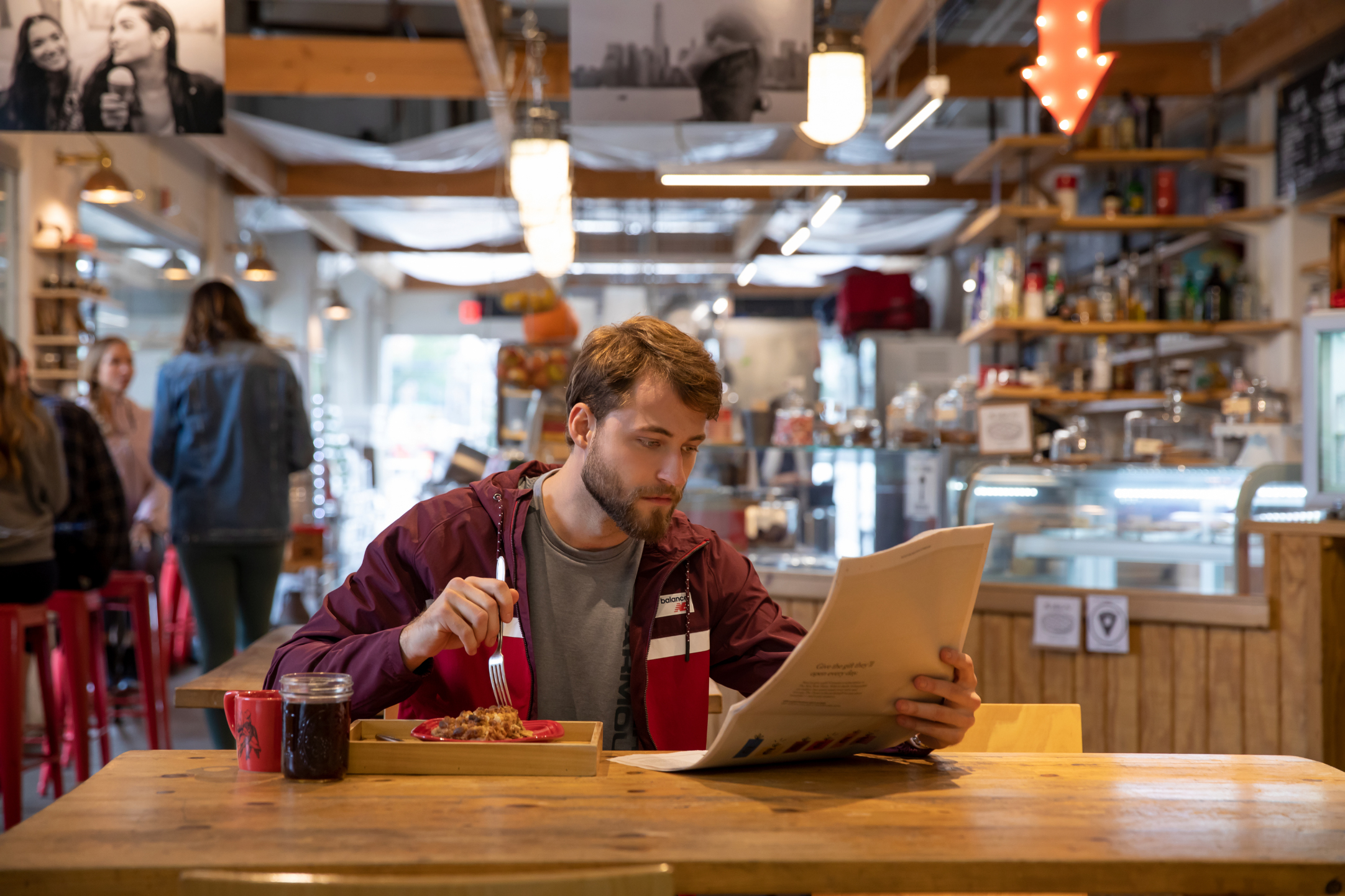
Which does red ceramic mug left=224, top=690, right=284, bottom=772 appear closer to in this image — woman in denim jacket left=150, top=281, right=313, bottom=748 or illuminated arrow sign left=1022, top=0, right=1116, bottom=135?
illuminated arrow sign left=1022, top=0, right=1116, bottom=135

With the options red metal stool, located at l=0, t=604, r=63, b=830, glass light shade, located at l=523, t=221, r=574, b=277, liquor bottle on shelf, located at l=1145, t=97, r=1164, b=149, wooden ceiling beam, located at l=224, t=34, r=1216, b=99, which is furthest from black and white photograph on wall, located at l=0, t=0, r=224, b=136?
liquor bottle on shelf, located at l=1145, t=97, r=1164, b=149

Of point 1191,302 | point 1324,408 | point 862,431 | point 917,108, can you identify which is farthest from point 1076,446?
point 1191,302

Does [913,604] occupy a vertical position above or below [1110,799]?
above

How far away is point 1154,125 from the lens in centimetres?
695

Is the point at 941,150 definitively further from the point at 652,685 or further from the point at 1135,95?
the point at 652,685

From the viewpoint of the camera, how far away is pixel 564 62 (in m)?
6.68

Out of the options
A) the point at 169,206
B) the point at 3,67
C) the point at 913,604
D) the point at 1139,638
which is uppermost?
the point at 169,206

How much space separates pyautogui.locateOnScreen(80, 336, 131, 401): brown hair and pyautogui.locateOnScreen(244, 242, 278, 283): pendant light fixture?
294 centimetres

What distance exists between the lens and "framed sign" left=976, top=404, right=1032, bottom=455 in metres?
4.33

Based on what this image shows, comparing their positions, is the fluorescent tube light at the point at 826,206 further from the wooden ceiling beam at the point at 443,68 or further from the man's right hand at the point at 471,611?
the man's right hand at the point at 471,611

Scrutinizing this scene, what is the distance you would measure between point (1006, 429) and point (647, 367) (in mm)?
2716

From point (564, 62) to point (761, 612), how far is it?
522 cm

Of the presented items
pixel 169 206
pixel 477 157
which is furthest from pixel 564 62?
pixel 169 206

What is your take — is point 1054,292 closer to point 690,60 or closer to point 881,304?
point 690,60
